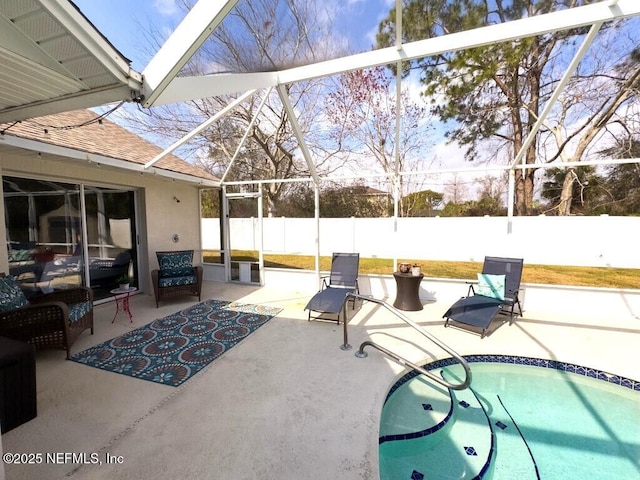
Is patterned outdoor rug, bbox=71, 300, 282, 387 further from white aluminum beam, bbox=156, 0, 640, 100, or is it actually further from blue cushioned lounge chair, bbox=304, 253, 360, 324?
white aluminum beam, bbox=156, 0, 640, 100

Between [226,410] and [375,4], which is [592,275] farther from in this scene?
[226,410]

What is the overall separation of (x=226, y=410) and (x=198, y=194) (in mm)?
8009

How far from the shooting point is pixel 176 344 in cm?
471

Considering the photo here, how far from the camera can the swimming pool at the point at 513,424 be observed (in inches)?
112

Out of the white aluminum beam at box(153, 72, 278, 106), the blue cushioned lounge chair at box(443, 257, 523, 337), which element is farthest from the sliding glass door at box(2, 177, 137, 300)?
the blue cushioned lounge chair at box(443, 257, 523, 337)

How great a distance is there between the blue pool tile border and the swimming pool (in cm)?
1

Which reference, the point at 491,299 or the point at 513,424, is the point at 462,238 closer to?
the point at 491,299

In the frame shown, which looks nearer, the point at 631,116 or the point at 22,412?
the point at 22,412

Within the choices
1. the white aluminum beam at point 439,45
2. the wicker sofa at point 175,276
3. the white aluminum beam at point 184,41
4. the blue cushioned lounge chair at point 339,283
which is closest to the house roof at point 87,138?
the white aluminum beam at point 184,41

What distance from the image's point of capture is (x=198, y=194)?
9.66 metres

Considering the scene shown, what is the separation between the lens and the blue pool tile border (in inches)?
149

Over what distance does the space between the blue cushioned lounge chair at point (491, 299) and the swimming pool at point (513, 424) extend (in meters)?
0.87

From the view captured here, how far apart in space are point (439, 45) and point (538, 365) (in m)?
4.80

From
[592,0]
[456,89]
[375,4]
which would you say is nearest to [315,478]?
[375,4]
